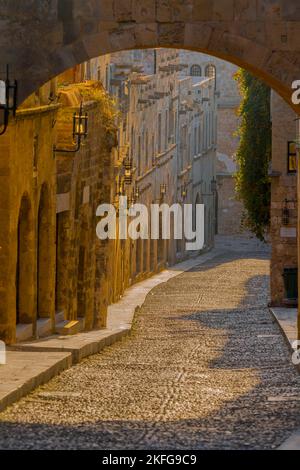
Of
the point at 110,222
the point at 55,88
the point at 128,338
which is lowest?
the point at 128,338

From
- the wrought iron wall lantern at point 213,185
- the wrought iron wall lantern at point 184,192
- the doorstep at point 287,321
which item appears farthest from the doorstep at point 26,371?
the wrought iron wall lantern at point 213,185

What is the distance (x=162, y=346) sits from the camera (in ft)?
82.1

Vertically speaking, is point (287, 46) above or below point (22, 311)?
above

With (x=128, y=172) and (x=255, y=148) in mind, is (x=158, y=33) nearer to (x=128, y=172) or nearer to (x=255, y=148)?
(x=128, y=172)

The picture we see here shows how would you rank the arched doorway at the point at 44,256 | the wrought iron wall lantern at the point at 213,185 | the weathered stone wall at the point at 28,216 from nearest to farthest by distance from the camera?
the weathered stone wall at the point at 28,216 < the arched doorway at the point at 44,256 < the wrought iron wall lantern at the point at 213,185

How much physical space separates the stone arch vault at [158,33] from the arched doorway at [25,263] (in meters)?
6.78

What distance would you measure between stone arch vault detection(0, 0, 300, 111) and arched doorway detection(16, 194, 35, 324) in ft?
22.2

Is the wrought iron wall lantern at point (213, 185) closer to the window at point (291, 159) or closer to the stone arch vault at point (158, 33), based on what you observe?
the window at point (291, 159)

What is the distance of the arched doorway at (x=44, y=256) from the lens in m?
24.0

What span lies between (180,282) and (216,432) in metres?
33.5

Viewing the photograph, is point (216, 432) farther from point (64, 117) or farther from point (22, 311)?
point (64, 117)

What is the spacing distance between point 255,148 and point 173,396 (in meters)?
25.6

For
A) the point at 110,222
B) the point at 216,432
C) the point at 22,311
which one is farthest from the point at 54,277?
the point at 216,432

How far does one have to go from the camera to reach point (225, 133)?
267 ft
